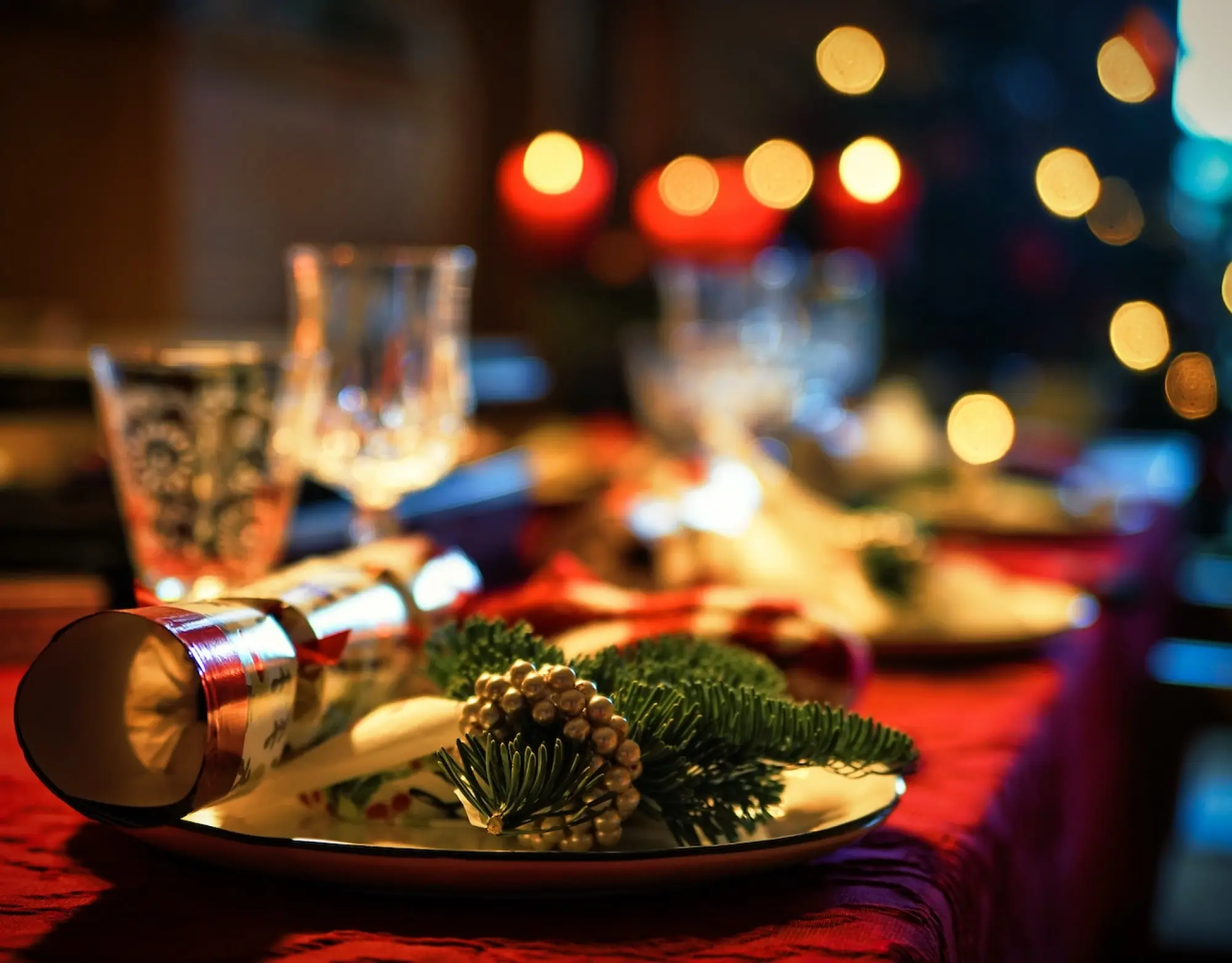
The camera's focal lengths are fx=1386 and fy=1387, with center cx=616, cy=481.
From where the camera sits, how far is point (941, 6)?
3.96m

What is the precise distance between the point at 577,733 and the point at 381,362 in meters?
0.49

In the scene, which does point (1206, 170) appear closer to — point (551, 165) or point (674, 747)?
point (551, 165)

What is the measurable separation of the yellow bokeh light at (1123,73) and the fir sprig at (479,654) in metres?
3.79

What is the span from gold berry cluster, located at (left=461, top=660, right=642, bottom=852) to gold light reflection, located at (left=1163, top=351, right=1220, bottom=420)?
3.98 m

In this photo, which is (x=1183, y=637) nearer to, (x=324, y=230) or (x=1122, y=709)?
(x=1122, y=709)

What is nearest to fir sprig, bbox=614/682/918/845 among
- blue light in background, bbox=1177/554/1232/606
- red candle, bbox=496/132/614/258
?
blue light in background, bbox=1177/554/1232/606

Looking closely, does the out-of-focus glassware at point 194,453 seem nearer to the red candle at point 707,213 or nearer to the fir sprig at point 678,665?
the fir sprig at point 678,665

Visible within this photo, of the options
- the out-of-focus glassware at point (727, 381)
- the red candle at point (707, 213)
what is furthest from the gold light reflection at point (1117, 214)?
the out-of-focus glassware at point (727, 381)

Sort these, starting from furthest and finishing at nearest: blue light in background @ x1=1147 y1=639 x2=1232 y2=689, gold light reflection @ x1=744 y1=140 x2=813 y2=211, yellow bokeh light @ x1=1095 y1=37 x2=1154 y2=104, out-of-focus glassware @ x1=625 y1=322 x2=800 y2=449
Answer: yellow bokeh light @ x1=1095 y1=37 x2=1154 y2=104 → gold light reflection @ x1=744 y1=140 x2=813 y2=211 → blue light in background @ x1=1147 y1=639 x2=1232 y2=689 → out-of-focus glassware @ x1=625 y1=322 x2=800 y2=449

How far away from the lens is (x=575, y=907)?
461mm

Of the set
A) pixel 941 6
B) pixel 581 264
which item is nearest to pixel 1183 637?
pixel 581 264

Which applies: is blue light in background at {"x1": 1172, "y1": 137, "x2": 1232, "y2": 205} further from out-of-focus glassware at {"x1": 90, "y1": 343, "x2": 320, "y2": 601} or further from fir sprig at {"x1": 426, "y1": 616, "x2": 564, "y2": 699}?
fir sprig at {"x1": 426, "y1": 616, "x2": 564, "y2": 699}

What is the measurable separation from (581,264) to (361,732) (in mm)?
2890

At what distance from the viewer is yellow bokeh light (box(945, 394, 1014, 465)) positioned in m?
1.93
